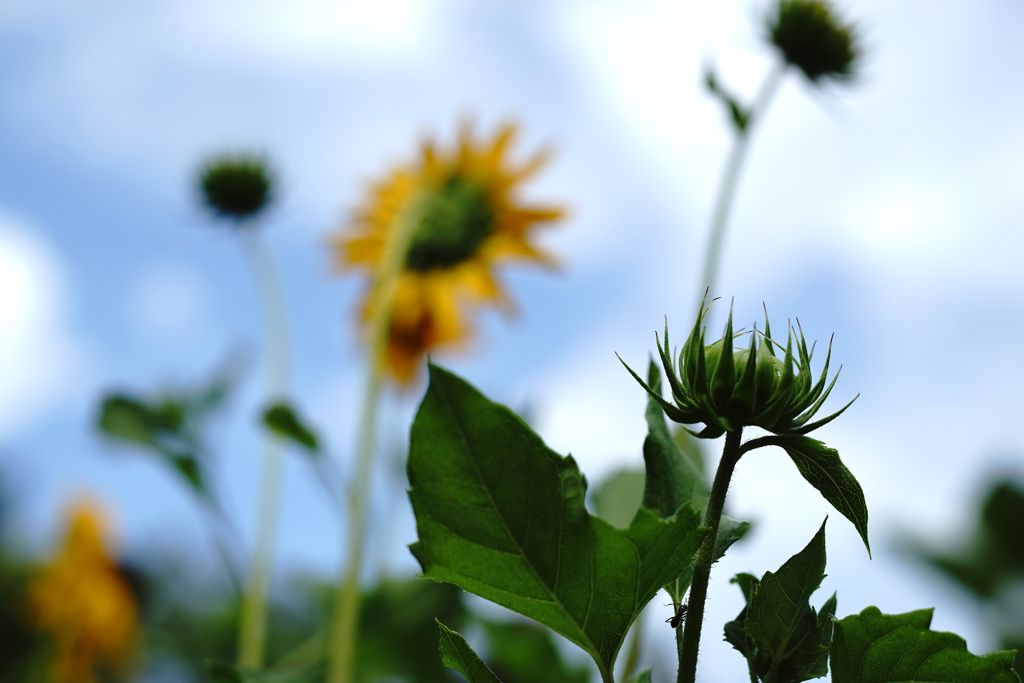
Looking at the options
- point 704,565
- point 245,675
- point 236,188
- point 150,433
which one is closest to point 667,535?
point 704,565

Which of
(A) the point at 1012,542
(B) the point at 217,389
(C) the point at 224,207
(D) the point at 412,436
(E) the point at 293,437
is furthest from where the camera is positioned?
(A) the point at 1012,542

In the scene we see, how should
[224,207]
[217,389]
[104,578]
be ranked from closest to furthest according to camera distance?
[217,389], [224,207], [104,578]

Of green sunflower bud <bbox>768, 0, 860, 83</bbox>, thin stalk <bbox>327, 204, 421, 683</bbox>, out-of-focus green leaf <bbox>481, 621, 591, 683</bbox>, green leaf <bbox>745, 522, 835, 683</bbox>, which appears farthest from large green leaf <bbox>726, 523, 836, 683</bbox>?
green sunflower bud <bbox>768, 0, 860, 83</bbox>

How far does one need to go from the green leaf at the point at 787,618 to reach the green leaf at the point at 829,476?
1 centimetres

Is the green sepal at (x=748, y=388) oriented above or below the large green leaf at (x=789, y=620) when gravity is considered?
above

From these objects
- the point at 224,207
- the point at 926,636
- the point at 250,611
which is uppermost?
the point at 224,207

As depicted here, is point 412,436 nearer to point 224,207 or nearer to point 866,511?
point 866,511

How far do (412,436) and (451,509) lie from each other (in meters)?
0.03

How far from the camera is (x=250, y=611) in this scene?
97 cm

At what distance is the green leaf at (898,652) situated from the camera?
0.31 meters

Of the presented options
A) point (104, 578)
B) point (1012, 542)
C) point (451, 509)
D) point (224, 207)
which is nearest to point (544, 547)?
point (451, 509)

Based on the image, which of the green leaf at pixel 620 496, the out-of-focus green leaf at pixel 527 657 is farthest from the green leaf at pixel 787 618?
the out-of-focus green leaf at pixel 527 657

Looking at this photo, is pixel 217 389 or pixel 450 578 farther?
pixel 217 389

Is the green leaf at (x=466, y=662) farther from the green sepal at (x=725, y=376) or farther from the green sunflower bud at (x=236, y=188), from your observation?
the green sunflower bud at (x=236, y=188)
